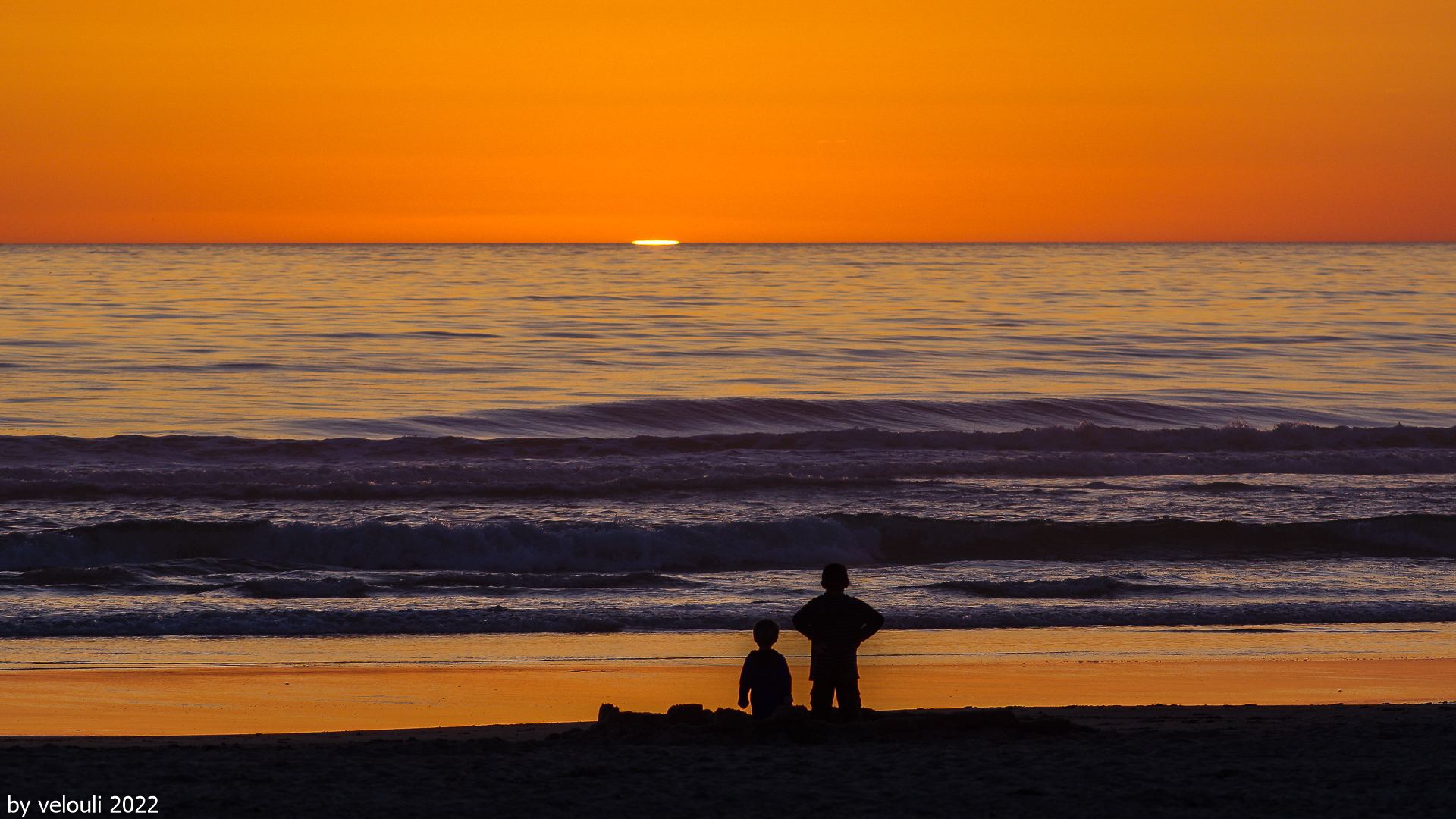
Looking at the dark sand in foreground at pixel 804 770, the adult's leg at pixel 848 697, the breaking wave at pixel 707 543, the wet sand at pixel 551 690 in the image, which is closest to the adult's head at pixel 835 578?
the adult's leg at pixel 848 697

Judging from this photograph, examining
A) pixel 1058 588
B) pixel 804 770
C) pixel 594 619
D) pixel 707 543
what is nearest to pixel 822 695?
pixel 804 770

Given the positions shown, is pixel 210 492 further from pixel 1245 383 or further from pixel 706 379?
pixel 1245 383

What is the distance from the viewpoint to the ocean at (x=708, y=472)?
12805 mm

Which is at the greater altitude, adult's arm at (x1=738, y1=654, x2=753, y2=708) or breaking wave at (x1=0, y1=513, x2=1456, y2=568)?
breaking wave at (x1=0, y1=513, x2=1456, y2=568)

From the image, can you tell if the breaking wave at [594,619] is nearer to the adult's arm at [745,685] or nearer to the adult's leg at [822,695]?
the adult's leg at [822,695]

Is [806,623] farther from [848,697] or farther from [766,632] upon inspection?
[848,697]

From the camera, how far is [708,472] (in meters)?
20.6

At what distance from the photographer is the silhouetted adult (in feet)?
26.6

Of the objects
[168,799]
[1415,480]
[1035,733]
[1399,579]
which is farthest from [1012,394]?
[168,799]

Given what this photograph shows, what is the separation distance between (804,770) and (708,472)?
1367 cm

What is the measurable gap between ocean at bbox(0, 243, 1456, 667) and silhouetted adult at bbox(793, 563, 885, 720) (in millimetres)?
3590

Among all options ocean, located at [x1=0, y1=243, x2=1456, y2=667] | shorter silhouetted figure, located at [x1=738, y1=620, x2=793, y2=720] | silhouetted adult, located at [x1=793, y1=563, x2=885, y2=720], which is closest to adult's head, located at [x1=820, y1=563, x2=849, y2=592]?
silhouetted adult, located at [x1=793, y1=563, x2=885, y2=720]

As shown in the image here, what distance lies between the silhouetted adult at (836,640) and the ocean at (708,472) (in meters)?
3.59

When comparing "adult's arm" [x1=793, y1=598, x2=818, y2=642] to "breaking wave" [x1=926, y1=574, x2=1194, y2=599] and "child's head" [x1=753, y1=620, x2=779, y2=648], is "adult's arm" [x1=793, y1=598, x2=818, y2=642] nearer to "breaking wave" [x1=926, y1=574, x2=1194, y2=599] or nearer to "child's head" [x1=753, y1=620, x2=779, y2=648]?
"child's head" [x1=753, y1=620, x2=779, y2=648]
